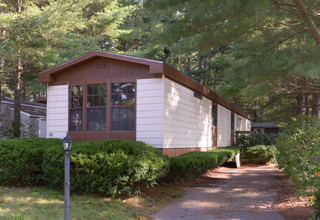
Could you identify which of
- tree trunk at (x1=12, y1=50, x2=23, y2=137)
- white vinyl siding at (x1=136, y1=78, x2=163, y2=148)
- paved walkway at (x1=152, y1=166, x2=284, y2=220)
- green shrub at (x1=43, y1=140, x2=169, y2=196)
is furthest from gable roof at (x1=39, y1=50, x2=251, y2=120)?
tree trunk at (x1=12, y1=50, x2=23, y2=137)

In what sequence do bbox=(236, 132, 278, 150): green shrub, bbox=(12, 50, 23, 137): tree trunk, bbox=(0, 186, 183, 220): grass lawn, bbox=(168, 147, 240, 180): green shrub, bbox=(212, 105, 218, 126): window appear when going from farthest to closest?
bbox=(236, 132, 278, 150): green shrub < bbox=(12, 50, 23, 137): tree trunk < bbox=(212, 105, 218, 126): window < bbox=(168, 147, 240, 180): green shrub < bbox=(0, 186, 183, 220): grass lawn

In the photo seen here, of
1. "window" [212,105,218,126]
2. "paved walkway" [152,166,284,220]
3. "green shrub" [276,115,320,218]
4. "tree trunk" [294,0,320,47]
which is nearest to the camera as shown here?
"green shrub" [276,115,320,218]

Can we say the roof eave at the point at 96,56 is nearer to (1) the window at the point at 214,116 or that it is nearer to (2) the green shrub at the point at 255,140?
(1) the window at the point at 214,116

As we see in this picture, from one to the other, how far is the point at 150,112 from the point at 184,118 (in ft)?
6.08

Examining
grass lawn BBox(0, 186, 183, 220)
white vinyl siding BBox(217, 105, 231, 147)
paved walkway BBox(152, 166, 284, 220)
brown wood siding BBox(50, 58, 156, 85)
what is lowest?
paved walkway BBox(152, 166, 284, 220)

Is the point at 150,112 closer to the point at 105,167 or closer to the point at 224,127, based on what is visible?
the point at 105,167

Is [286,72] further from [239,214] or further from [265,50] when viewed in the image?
[239,214]

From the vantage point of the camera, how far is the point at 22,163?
6434 mm

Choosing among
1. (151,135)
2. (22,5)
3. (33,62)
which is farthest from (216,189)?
(22,5)

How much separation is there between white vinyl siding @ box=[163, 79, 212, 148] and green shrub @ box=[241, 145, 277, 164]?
4.16 m

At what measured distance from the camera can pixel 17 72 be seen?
14.4 meters

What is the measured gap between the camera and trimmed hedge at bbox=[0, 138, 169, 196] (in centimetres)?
589

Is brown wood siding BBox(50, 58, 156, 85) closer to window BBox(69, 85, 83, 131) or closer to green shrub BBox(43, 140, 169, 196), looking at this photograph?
window BBox(69, 85, 83, 131)

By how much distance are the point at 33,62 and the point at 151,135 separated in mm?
9328
